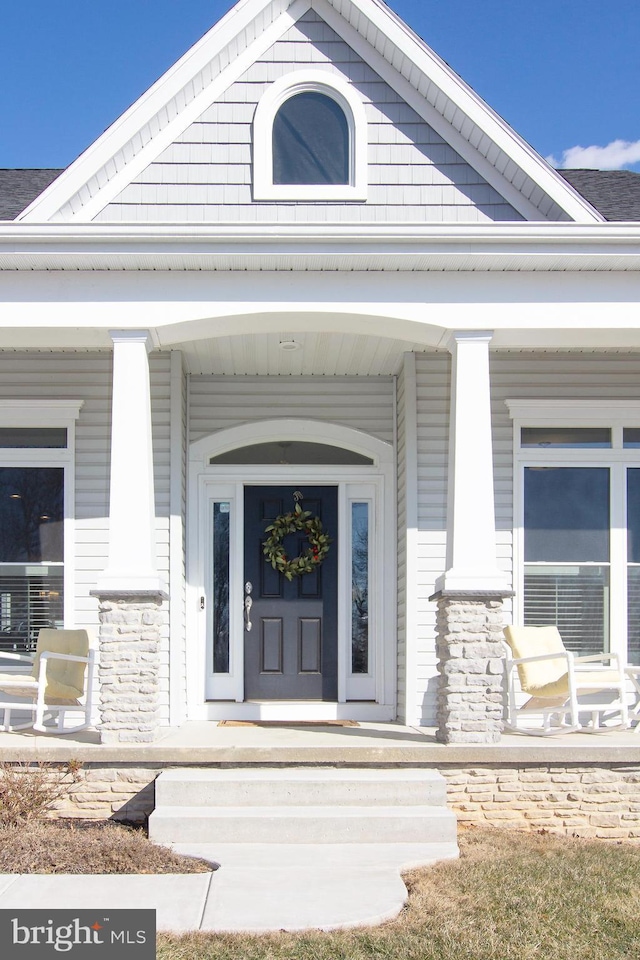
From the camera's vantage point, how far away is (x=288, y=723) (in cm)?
812

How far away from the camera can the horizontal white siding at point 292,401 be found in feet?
28.3

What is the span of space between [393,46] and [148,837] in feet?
18.9

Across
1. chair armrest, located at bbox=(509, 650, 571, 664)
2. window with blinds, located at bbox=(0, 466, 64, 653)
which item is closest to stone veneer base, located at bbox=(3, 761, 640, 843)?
chair armrest, located at bbox=(509, 650, 571, 664)

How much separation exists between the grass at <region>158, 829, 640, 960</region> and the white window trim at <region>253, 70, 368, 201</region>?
476cm

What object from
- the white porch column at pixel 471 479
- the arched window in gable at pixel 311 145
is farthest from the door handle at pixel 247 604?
the arched window in gable at pixel 311 145

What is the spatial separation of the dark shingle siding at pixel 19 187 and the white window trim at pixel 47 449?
1.51 metres

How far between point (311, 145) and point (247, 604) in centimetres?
382

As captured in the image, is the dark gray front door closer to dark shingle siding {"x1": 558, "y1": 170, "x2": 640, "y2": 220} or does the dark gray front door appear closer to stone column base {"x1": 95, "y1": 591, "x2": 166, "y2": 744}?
stone column base {"x1": 95, "y1": 591, "x2": 166, "y2": 744}

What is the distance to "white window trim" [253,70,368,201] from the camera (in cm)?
749

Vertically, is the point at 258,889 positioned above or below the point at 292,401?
below

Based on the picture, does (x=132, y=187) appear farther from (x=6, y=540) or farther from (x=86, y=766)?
(x=86, y=766)

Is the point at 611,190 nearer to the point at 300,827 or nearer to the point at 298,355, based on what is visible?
the point at 298,355

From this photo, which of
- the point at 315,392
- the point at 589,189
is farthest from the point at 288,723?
the point at 589,189
